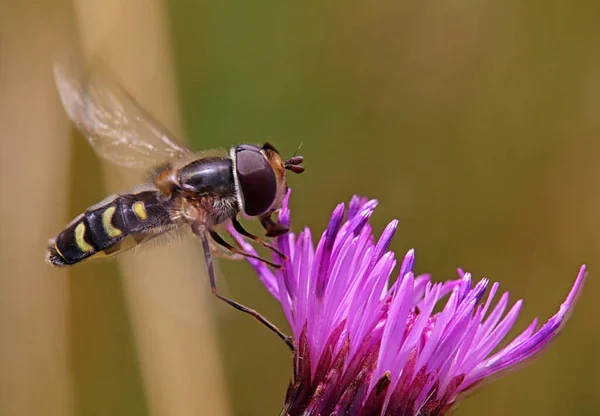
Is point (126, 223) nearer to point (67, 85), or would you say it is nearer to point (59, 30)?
point (67, 85)

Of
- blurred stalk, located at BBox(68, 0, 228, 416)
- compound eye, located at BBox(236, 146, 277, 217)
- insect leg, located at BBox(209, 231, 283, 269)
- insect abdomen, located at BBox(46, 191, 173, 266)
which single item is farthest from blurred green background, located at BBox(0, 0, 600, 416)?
compound eye, located at BBox(236, 146, 277, 217)

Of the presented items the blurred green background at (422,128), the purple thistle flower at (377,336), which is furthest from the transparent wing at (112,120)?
the blurred green background at (422,128)

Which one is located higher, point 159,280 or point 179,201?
point 179,201

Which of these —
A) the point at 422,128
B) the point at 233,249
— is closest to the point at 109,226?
the point at 233,249

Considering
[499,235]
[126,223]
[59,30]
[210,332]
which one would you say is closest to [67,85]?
[126,223]

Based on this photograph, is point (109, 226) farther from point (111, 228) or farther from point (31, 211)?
point (31, 211)

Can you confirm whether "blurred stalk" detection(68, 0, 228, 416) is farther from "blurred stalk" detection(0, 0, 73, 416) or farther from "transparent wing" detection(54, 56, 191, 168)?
"transparent wing" detection(54, 56, 191, 168)

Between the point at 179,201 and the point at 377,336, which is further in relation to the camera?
the point at 179,201
